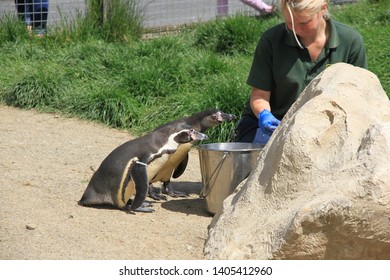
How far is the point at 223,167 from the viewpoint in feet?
16.3

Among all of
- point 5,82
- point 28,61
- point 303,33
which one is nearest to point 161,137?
point 303,33

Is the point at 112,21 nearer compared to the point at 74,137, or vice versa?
the point at 74,137

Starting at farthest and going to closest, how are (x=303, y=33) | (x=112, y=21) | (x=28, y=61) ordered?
A: (x=112, y=21), (x=28, y=61), (x=303, y=33)

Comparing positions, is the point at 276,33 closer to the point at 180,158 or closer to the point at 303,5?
the point at 303,5

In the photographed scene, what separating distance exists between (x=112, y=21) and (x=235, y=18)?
1264 millimetres

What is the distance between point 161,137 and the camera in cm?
530

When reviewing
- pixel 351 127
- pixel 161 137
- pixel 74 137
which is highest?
pixel 351 127

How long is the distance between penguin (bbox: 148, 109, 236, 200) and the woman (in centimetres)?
44

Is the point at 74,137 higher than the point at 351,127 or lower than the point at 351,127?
lower

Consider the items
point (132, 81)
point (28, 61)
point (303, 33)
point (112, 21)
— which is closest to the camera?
point (303, 33)

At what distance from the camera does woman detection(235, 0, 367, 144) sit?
511 cm

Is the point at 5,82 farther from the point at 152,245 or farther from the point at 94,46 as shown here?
the point at 152,245

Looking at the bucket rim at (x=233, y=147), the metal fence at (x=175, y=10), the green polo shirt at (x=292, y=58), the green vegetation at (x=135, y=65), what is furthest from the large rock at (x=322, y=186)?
the metal fence at (x=175, y=10)

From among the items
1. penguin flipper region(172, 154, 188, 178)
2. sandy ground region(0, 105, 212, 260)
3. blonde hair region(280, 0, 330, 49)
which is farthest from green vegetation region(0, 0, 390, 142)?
blonde hair region(280, 0, 330, 49)
